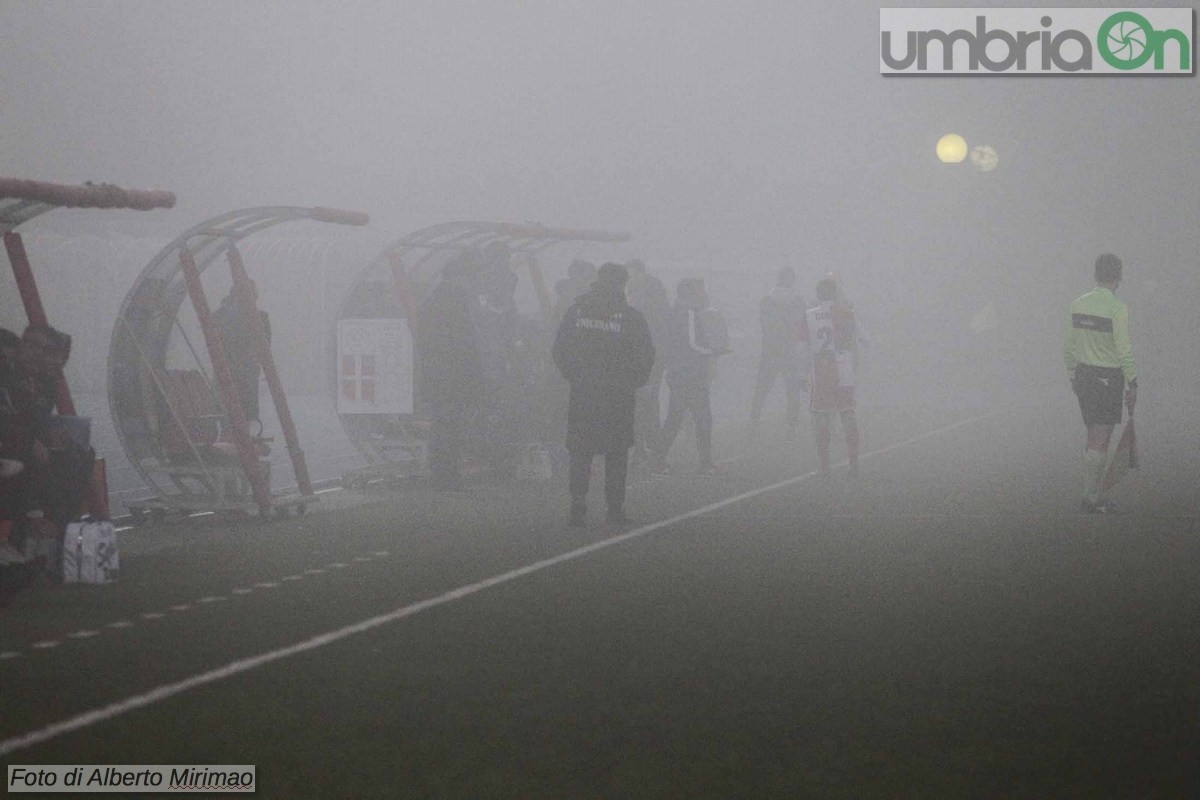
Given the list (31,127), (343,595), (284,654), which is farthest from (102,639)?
(31,127)

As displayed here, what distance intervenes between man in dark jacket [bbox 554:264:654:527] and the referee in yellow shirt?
3.34 meters

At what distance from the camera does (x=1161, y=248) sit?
2232 inches

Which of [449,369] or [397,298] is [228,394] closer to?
[449,369]

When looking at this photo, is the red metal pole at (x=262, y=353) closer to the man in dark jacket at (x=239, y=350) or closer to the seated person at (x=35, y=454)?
the man in dark jacket at (x=239, y=350)

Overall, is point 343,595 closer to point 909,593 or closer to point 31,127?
point 909,593

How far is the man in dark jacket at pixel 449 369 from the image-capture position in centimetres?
1684

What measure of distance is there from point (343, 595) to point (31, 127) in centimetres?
3984

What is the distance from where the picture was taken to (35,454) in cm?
1022

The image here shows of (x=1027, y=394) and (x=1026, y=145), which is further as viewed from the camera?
(x=1026, y=145)

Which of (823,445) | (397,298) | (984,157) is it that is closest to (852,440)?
(823,445)

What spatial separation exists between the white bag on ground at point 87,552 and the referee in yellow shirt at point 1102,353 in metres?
7.45

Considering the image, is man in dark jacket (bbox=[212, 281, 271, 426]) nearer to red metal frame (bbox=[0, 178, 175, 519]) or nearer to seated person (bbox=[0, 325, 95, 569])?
red metal frame (bbox=[0, 178, 175, 519])

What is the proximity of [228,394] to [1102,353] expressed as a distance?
667 cm

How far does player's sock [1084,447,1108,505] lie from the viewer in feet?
46.8
